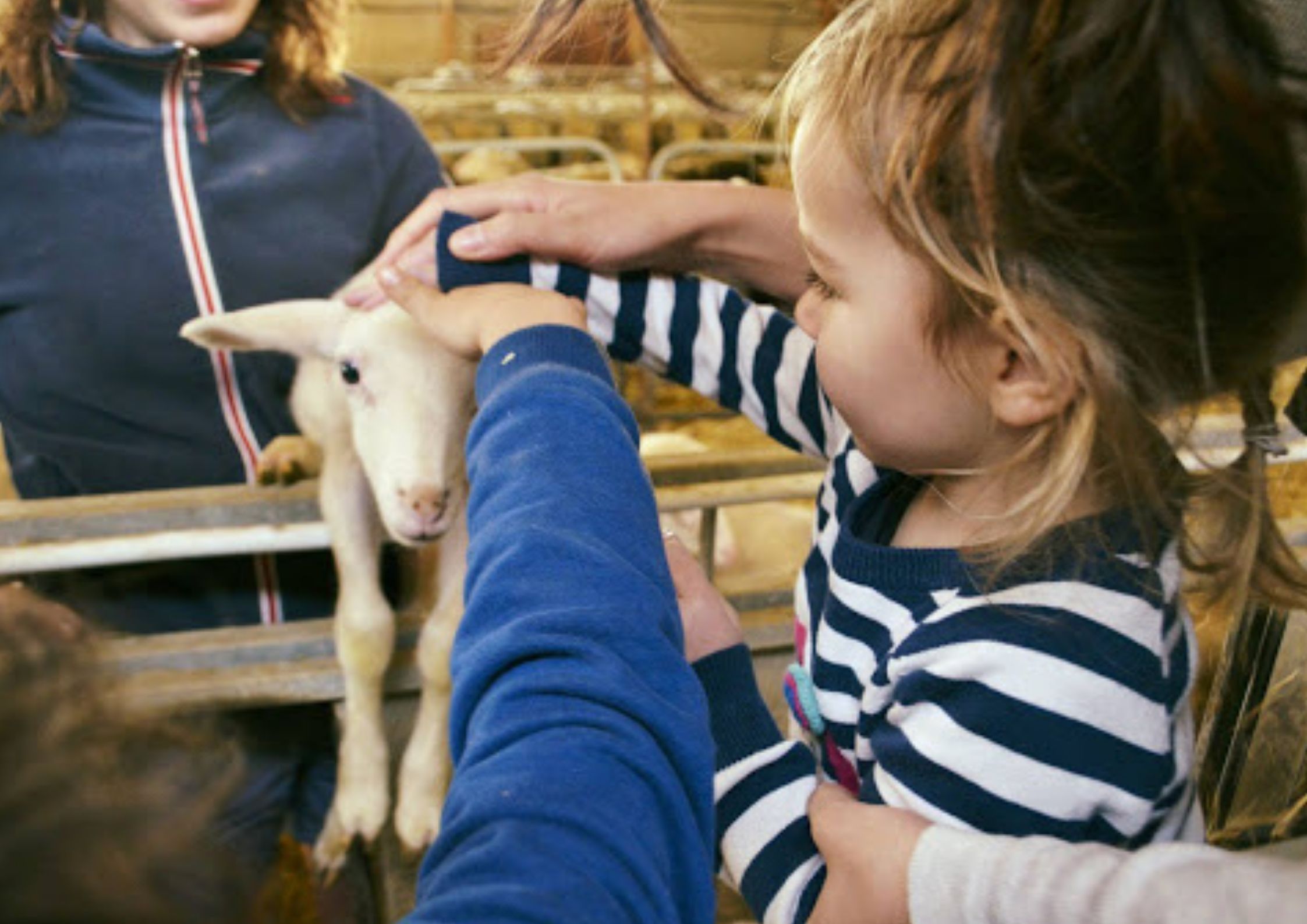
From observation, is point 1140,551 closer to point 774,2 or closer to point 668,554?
point 668,554

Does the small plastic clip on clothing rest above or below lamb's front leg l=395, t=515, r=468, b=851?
above

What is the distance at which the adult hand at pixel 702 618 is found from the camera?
3.07 ft

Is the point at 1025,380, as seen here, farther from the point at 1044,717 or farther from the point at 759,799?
the point at 759,799

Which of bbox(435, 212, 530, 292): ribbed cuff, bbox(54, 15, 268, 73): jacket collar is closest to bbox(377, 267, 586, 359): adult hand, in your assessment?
bbox(435, 212, 530, 292): ribbed cuff

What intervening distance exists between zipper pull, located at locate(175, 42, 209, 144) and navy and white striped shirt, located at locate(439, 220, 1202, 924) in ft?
2.23

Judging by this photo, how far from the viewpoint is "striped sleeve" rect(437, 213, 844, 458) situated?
107 centimetres

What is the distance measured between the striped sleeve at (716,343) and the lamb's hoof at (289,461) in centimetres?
59

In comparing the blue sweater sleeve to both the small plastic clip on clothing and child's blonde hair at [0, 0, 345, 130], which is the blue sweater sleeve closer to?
the small plastic clip on clothing

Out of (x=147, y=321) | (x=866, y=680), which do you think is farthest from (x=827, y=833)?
(x=147, y=321)

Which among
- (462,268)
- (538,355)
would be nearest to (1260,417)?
(538,355)

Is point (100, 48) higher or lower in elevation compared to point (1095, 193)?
lower

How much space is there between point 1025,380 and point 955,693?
23 cm

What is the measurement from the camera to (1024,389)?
0.73 m

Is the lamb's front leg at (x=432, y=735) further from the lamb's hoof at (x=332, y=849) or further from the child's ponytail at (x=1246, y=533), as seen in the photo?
the child's ponytail at (x=1246, y=533)
